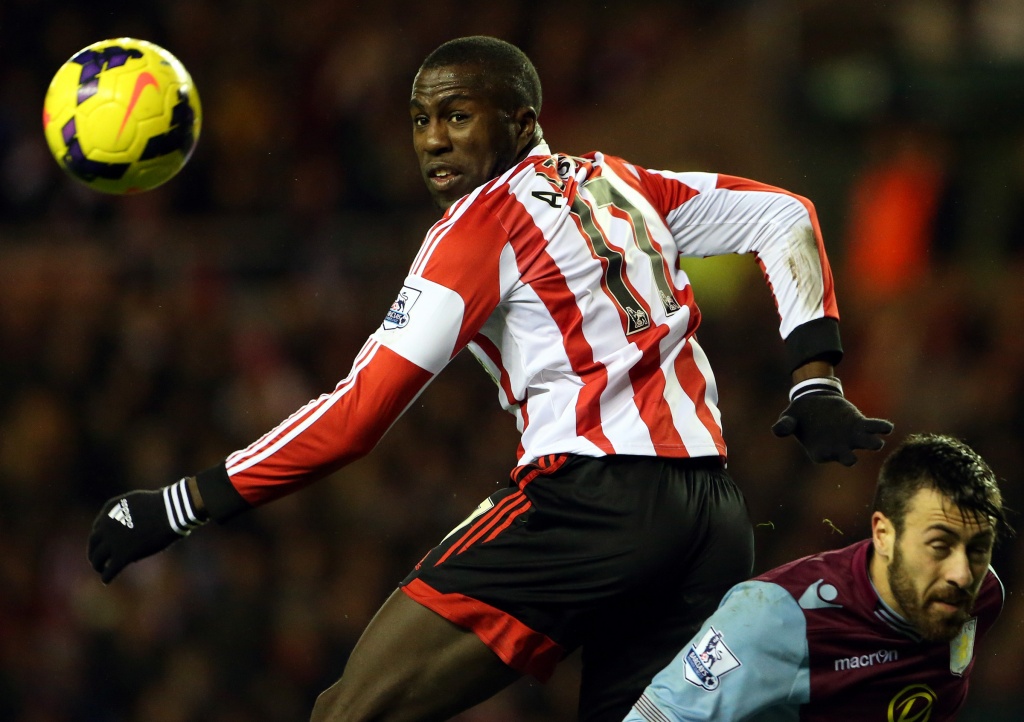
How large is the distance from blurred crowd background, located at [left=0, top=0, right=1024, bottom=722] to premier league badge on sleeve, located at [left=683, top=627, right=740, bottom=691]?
3166 millimetres

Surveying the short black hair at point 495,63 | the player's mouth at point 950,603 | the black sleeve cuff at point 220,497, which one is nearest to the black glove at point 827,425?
the player's mouth at point 950,603

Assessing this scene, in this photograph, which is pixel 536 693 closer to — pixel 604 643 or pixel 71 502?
pixel 71 502

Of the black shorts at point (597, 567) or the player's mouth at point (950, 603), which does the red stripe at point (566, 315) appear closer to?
the black shorts at point (597, 567)

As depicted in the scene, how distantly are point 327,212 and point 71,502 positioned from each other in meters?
2.45

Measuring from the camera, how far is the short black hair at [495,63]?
3582mm

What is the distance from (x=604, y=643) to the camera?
3.40 meters

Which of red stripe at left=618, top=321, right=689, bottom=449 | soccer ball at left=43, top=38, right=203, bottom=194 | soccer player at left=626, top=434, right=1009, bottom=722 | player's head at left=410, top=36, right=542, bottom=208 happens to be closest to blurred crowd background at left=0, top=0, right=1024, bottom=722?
soccer player at left=626, top=434, right=1009, bottom=722

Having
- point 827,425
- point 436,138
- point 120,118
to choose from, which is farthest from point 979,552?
point 120,118

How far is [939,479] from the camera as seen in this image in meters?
3.16

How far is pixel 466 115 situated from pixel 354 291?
16.7 ft

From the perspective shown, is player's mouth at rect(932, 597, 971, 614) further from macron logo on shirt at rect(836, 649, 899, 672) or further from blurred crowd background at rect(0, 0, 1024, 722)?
blurred crowd background at rect(0, 0, 1024, 722)

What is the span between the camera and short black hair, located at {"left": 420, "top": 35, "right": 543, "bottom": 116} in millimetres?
3582

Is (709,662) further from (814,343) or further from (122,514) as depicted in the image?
(122,514)

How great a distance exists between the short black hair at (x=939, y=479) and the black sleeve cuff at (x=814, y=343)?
0.31 meters
